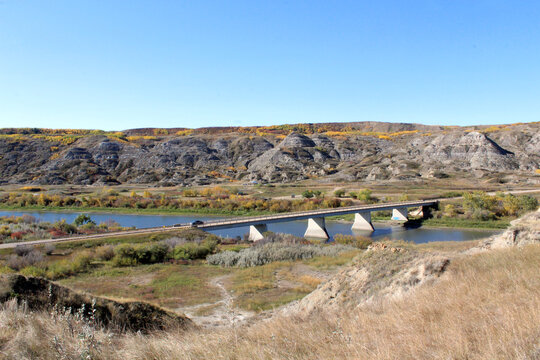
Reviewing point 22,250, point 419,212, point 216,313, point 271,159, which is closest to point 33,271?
point 22,250

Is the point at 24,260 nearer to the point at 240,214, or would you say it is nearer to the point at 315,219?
the point at 315,219

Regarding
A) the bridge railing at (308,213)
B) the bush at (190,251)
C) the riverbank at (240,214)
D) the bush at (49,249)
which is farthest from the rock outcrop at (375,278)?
the riverbank at (240,214)

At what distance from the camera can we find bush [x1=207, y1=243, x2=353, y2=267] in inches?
1185

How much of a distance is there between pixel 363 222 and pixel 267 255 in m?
32.3

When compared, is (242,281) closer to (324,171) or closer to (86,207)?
(86,207)

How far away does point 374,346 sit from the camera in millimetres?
5043

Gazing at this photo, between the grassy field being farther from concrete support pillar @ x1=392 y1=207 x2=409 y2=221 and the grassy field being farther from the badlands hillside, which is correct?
the badlands hillside

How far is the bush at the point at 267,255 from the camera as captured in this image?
98.8ft

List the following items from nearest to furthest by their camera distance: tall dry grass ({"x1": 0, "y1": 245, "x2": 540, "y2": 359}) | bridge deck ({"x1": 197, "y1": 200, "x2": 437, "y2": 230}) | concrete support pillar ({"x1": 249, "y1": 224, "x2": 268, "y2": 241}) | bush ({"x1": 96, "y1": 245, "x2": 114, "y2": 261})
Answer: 1. tall dry grass ({"x1": 0, "y1": 245, "x2": 540, "y2": 359})
2. bush ({"x1": 96, "y1": 245, "x2": 114, "y2": 261})
3. bridge deck ({"x1": 197, "y1": 200, "x2": 437, "y2": 230})
4. concrete support pillar ({"x1": 249, "y1": 224, "x2": 268, "y2": 241})

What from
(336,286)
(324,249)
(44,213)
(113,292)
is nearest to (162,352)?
(336,286)

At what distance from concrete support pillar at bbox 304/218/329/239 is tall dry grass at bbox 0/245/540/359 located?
46.6m

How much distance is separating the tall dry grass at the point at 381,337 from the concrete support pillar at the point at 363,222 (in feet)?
174

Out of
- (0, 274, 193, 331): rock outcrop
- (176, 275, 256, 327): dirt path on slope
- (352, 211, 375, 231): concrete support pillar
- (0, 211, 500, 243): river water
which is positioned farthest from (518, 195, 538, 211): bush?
(0, 274, 193, 331): rock outcrop

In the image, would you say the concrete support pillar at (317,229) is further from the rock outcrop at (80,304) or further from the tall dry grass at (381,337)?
the tall dry grass at (381,337)
